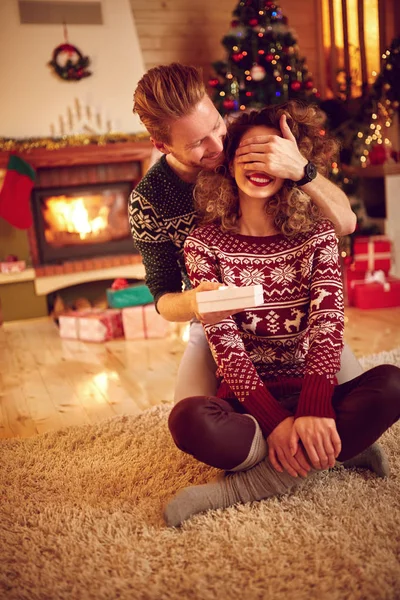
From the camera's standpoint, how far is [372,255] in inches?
131

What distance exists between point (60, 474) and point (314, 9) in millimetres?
3947

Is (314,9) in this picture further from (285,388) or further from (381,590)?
(381,590)

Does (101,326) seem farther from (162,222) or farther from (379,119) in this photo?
(379,119)

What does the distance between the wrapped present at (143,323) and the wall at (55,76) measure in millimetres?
1307

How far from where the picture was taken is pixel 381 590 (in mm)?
986

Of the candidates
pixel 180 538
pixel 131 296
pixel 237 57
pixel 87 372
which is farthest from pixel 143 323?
pixel 180 538

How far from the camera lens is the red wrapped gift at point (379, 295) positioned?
327 centimetres

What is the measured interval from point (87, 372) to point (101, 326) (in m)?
0.56

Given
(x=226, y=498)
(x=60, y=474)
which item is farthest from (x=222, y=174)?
(x=60, y=474)

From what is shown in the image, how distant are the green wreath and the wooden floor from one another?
1.55m

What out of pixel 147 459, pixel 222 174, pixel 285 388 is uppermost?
pixel 222 174

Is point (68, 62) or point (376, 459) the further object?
point (68, 62)

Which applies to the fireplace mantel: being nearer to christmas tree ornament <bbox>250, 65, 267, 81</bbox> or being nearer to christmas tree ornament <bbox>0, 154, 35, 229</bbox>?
christmas tree ornament <bbox>0, 154, 35, 229</bbox>

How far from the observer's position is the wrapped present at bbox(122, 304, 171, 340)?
10.2ft
